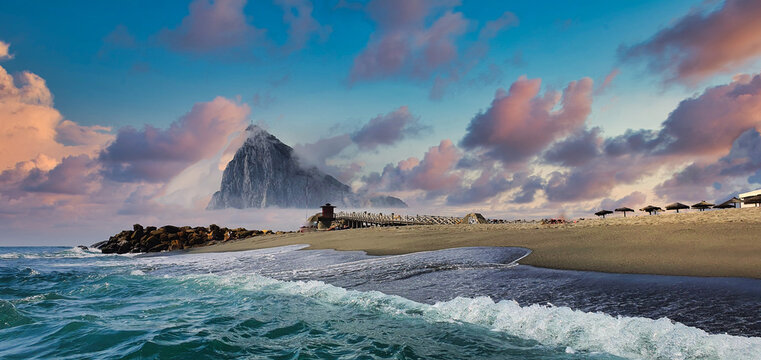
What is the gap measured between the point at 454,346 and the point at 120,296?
1290 cm

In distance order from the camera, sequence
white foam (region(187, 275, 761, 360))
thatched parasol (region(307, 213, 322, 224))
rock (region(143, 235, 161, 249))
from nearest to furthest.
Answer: white foam (region(187, 275, 761, 360))
rock (region(143, 235, 161, 249))
thatched parasol (region(307, 213, 322, 224))

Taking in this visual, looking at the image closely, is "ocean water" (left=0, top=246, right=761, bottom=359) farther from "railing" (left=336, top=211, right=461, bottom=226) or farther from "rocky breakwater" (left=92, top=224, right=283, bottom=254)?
"rocky breakwater" (left=92, top=224, right=283, bottom=254)

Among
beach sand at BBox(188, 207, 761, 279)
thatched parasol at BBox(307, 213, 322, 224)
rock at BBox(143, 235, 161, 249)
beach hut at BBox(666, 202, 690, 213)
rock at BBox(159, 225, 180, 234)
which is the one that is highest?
thatched parasol at BBox(307, 213, 322, 224)

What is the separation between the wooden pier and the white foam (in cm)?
4099

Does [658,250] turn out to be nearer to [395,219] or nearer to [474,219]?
[474,219]

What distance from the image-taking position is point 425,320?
25.1 ft

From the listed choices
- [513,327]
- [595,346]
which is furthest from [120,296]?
[595,346]

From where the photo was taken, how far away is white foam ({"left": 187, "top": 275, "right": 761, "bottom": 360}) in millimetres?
5203

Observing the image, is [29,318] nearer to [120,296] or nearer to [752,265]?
[120,296]

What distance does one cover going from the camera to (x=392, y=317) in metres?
8.02

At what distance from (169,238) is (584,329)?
58370mm

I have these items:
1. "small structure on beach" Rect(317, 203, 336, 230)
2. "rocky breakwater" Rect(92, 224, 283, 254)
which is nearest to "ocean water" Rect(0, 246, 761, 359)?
"rocky breakwater" Rect(92, 224, 283, 254)

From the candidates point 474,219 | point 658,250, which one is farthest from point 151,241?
point 658,250

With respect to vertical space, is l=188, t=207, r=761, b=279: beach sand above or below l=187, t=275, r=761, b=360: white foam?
above
